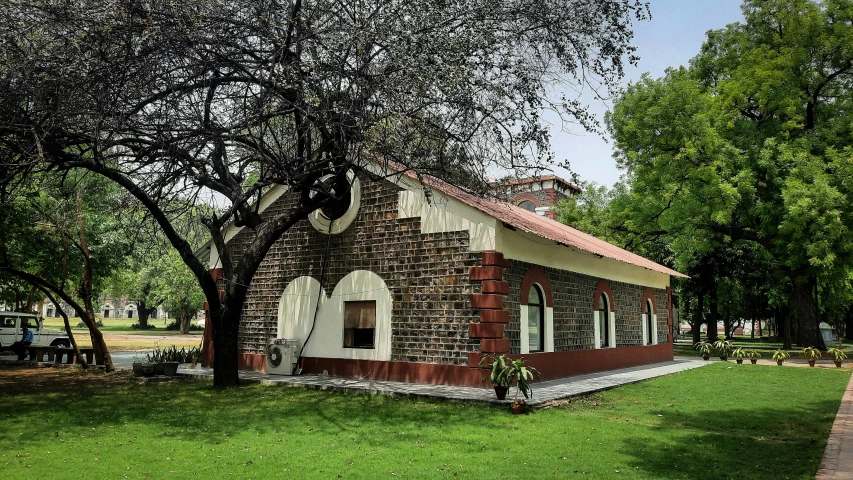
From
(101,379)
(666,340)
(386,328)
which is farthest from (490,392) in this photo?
(666,340)

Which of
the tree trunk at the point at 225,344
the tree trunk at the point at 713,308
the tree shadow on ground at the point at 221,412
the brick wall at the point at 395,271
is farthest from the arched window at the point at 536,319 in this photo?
the tree trunk at the point at 713,308

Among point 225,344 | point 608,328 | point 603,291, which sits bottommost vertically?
point 225,344

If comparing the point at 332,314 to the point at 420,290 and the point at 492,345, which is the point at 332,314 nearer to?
the point at 420,290

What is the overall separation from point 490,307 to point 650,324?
38.7ft

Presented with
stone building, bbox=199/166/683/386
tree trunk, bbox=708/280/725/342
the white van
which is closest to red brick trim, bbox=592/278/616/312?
stone building, bbox=199/166/683/386

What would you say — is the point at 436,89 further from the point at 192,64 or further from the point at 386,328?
the point at 386,328

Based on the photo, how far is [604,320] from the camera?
18.3 metres

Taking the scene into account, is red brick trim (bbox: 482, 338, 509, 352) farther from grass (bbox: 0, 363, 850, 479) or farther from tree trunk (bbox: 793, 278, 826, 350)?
tree trunk (bbox: 793, 278, 826, 350)

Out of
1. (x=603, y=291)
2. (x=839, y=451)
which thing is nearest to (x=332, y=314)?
(x=603, y=291)

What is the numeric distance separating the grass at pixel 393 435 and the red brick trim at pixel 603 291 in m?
4.35

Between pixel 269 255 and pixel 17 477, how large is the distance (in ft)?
34.1

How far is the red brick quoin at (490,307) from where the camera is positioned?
12.4 meters

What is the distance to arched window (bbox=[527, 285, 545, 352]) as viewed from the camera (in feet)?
47.0

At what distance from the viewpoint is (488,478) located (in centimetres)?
632
